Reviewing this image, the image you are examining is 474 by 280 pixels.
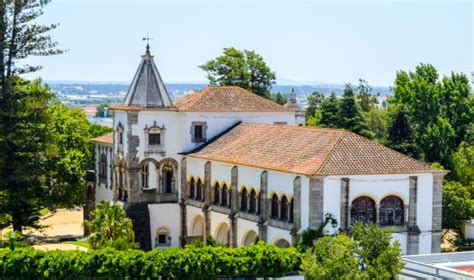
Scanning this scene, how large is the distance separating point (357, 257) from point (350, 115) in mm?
44577

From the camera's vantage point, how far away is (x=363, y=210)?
51344 mm

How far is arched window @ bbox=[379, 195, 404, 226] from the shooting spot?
170 feet

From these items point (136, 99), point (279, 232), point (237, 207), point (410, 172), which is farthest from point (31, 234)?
point (410, 172)

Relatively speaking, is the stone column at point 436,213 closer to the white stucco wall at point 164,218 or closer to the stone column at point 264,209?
the stone column at point 264,209

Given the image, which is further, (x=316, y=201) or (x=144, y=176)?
(x=144, y=176)

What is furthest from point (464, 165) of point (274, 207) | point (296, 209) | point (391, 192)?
point (296, 209)

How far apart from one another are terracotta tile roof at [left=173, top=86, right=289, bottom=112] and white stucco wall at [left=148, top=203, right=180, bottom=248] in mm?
5902

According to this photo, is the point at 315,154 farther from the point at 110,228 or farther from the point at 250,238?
the point at 110,228

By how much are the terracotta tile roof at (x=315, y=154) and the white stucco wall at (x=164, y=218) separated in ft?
18.0

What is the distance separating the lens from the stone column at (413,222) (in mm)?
51938

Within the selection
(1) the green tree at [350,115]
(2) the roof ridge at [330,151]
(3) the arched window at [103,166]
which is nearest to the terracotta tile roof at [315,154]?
(2) the roof ridge at [330,151]

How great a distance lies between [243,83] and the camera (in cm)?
9438

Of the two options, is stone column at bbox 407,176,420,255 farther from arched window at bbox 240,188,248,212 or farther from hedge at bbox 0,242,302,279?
arched window at bbox 240,188,248,212

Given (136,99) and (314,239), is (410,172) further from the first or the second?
(136,99)
